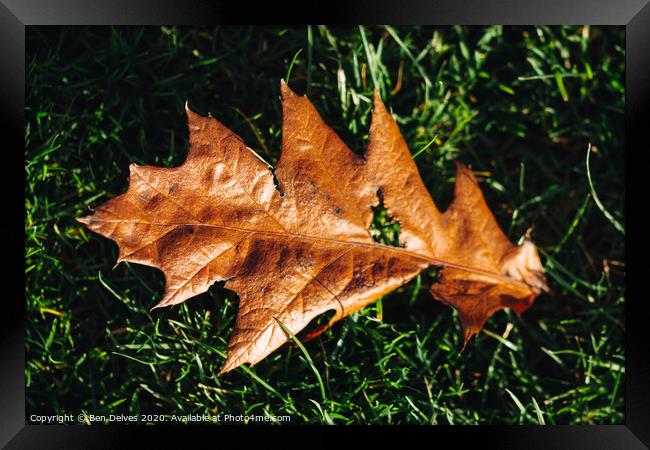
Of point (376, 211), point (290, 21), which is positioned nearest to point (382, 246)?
point (376, 211)

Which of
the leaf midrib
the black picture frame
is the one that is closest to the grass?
the black picture frame

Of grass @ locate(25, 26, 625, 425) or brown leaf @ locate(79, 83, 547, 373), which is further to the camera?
grass @ locate(25, 26, 625, 425)

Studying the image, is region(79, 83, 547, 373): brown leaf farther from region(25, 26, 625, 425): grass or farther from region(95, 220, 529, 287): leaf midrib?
region(25, 26, 625, 425): grass

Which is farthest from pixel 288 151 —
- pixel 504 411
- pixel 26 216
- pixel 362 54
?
pixel 504 411

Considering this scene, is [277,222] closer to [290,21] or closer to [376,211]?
[376,211]

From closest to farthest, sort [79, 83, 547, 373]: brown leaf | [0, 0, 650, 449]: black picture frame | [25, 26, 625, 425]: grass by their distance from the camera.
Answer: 1. [79, 83, 547, 373]: brown leaf
2. [0, 0, 650, 449]: black picture frame
3. [25, 26, 625, 425]: grass

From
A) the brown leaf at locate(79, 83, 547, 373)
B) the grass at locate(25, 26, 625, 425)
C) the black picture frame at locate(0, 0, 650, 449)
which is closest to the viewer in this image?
the brown leaf at locate(79, 83, 547, 373)
